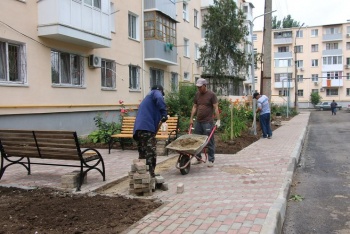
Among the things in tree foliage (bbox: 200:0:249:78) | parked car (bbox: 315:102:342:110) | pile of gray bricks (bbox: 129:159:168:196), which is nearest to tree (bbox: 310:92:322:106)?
parked car (bbox: 315:102:342:110)

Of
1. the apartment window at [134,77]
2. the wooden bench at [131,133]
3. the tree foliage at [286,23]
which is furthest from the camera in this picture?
the tree foliage at [286,23]

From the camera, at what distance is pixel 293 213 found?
5.02m

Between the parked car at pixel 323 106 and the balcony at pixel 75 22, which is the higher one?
the balcony at pixel 75 22

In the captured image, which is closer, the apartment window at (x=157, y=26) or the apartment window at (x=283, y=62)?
the apartment window at (x=157, y=26)

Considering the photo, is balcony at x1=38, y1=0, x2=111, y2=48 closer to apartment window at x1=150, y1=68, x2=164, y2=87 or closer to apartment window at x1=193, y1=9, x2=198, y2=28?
apartment window at x1=150, y1=68, x2=164, y2=87

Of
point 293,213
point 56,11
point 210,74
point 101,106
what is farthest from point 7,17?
point 210,74

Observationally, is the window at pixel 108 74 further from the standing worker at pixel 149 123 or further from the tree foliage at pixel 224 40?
the standing worker at pixel 149 123

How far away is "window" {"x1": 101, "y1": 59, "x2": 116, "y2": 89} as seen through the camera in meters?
17.0

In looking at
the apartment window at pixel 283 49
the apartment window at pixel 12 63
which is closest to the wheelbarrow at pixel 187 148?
the apartment window at pixel 12 63

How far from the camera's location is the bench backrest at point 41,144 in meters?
5.77

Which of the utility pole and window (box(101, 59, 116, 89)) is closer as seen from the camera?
the utility pole

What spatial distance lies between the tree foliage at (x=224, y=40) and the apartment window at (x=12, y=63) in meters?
15.5

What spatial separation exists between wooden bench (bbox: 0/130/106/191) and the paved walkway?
1.43 ft

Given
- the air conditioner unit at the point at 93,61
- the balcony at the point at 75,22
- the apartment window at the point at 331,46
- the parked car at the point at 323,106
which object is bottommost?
the parked car at the point at 323,106
